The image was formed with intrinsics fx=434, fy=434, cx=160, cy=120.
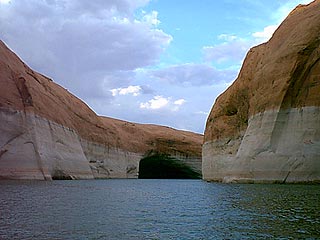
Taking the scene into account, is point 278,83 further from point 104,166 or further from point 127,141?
point 127,141

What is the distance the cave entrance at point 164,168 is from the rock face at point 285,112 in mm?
37374

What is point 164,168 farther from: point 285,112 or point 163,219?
point 163,219

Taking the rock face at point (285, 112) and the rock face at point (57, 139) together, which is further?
the rock face at point (57, 139)

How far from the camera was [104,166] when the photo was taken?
212 ft

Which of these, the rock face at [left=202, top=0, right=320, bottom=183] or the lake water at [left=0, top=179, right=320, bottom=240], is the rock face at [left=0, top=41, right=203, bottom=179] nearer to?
the rock face at [left=202, top=0, right=320, bottom=183]

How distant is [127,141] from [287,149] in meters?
44.4

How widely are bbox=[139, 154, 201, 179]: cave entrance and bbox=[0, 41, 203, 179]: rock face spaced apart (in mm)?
2121

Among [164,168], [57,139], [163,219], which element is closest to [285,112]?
[163,219]

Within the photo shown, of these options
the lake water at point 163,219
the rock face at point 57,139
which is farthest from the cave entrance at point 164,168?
the lake water at point 163,219

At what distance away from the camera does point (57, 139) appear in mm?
48906

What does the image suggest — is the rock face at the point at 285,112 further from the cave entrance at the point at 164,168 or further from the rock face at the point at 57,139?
the cave entrance at the point at 164,168

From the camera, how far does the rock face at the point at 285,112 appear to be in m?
31.1

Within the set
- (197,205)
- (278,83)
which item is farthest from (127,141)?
(197,205)

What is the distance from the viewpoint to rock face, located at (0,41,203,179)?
134 ft
